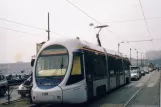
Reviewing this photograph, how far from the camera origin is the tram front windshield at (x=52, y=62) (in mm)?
11877

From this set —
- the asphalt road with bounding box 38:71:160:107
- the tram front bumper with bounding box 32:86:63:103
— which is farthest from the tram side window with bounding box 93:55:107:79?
the tram front bumper with bounding box 32:86:63:103

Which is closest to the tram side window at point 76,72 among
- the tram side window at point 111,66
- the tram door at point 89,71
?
the tram door at point 89,71

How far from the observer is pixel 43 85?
1171 centimetres

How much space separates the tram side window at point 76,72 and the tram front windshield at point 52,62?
0.37 m

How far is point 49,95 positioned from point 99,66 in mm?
4937

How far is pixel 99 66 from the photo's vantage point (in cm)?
1535

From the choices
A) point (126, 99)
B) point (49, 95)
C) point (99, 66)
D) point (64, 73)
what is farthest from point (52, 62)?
point (126, 99)

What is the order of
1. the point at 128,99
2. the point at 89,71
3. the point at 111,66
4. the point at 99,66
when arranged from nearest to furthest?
1. the point at 89,71
2. the point at 128,99
3. the point at 99,66
4. the point at 111,66

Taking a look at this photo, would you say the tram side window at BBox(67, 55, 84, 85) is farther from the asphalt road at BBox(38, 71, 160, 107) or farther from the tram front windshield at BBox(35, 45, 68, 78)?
the asphalt road at BBox(38, 71, 160, 107)

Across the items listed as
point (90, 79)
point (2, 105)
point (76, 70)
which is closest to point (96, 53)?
point (90, 79)

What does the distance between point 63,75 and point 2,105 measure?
406cm

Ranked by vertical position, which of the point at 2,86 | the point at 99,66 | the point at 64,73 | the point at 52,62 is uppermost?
the point at 52,62

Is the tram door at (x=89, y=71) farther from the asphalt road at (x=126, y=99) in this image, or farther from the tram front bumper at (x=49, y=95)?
the tram front bumper at (x=49, y=95)

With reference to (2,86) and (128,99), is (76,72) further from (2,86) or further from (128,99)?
(2,86)
